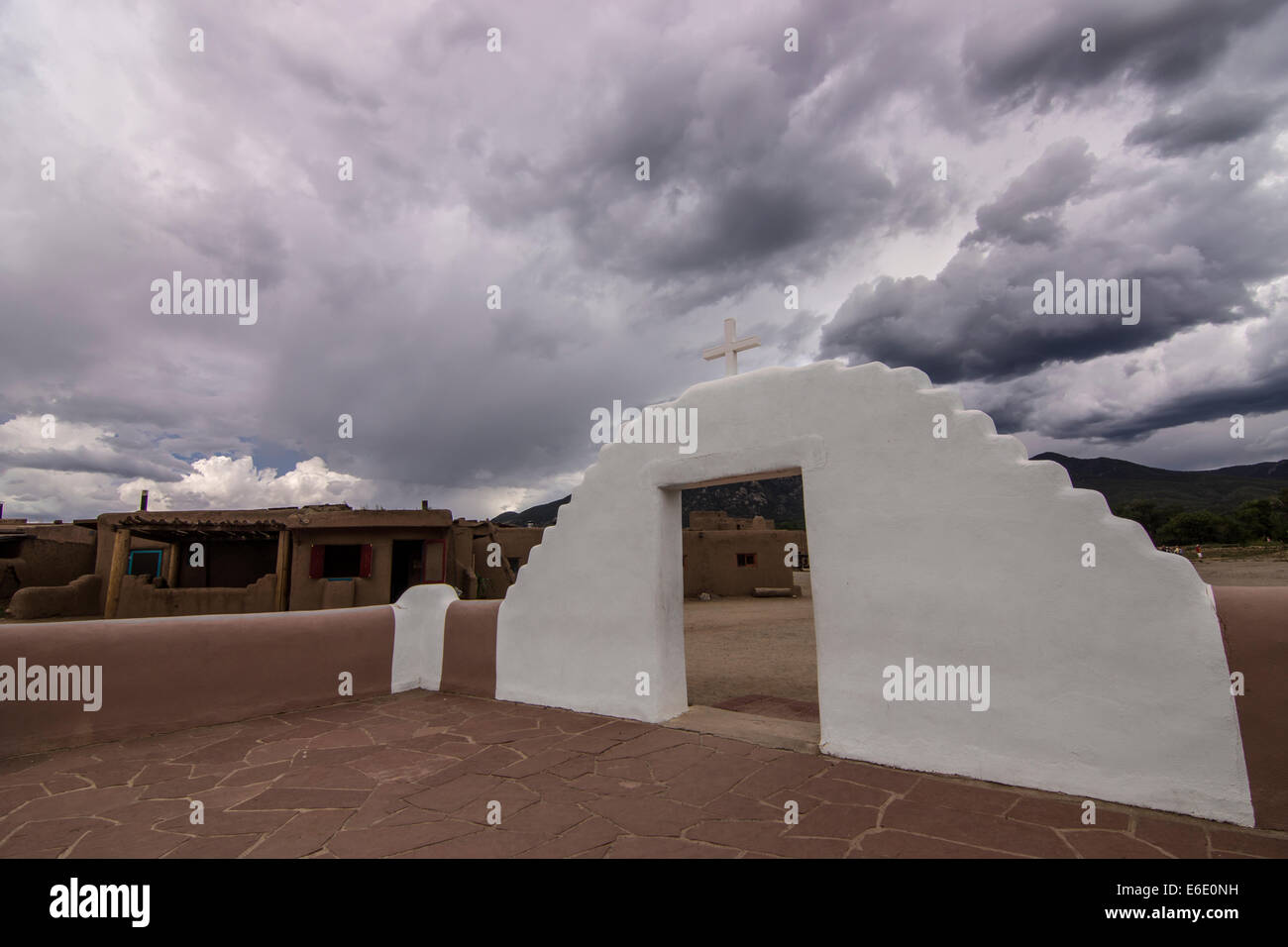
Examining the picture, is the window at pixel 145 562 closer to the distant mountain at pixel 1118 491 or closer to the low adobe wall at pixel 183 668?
the low adobe wall at pixel 183 668

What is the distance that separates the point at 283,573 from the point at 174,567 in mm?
5762

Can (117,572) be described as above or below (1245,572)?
above

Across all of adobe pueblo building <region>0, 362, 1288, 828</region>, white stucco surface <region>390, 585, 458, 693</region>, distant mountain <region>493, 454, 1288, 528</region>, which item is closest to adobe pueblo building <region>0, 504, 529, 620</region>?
white stucco surface <region>390, 585, 458, 693</region>

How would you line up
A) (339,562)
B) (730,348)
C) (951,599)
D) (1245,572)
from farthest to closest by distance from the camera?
(1245,572) < (339,562) < (730,348) < (951,599)

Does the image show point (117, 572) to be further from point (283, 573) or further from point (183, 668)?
point (183, 668)

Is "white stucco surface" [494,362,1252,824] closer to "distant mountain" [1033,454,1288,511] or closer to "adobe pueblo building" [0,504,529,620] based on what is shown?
"adobe pueblo building" [0,504,529,620]

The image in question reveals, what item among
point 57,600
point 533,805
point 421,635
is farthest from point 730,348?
point 57,600

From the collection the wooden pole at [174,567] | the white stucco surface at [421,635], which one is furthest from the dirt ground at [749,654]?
the wooden pole at [174,567]

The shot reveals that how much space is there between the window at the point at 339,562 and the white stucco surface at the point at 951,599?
12.2 m

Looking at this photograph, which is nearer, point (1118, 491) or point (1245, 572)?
point (1245, 572)

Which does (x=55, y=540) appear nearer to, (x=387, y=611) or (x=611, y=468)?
(x=387, y=611)

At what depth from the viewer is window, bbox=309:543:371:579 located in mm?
16000

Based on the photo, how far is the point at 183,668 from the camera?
586 cm
